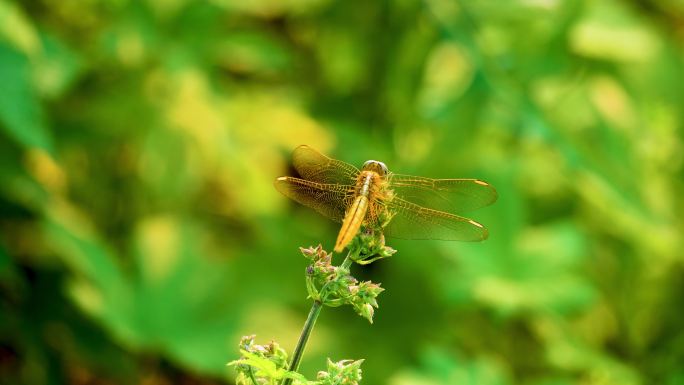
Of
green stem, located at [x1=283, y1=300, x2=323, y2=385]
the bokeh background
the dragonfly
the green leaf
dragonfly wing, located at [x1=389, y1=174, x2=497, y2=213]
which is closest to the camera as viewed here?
green stem, located at [x1=283, y1=300, x2=323, y2=385]

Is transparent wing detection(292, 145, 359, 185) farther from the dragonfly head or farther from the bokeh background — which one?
the bokeh background

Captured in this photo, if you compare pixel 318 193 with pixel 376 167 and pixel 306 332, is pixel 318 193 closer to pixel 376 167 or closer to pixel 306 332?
pixel 376 167

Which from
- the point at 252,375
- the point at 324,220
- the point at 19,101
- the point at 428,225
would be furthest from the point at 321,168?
the point at 324,220

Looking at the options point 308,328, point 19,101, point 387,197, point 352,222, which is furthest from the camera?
point 19,101

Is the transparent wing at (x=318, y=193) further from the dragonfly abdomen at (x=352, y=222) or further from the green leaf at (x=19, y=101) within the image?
the green leaf at (x=19, y=101)

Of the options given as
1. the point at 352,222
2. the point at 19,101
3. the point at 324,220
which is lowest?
the point at 352,222

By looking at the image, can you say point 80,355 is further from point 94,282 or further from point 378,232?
point 378,232

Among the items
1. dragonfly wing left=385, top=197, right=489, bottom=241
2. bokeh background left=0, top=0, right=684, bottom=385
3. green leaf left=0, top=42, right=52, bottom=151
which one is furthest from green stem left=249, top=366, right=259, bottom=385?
bokeh background left=0, top=0, right=684, bottom=385
